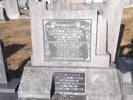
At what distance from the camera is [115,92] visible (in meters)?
3.86

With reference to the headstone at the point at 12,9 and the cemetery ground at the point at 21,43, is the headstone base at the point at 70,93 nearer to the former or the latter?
the cemetery ground at the point at 21,43

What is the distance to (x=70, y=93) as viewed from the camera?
4.21 metres

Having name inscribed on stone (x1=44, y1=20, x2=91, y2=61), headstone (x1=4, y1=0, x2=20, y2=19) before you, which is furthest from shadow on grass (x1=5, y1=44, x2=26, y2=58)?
headstone (x1=4, y1=0, x2=20, y2=19)

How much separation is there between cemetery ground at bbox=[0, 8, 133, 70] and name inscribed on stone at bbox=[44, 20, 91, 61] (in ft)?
7.72

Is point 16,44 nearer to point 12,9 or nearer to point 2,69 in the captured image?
point 2,69

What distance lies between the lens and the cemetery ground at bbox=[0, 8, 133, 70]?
6.48 m

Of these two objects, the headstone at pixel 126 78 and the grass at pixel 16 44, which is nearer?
the headstone at pixel 126 78

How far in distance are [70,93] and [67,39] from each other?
1.40 meters

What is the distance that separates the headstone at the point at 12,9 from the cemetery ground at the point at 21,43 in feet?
10.9

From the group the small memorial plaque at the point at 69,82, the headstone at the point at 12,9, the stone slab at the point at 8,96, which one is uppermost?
the headstone at the point at 12,9

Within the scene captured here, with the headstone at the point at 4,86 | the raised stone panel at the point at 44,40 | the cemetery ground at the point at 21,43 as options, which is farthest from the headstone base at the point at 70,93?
the cemetery ground at the point at 21,43

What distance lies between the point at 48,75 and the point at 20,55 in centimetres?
317

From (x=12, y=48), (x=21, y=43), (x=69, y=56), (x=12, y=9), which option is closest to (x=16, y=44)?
(x=21, y=43)

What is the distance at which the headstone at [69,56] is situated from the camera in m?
3.89
